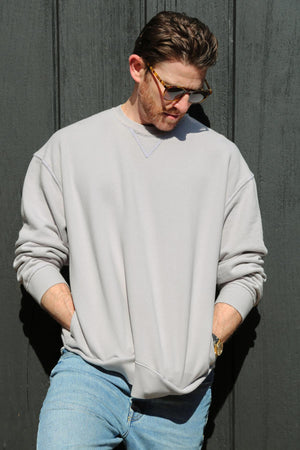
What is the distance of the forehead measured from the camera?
5.13 ft

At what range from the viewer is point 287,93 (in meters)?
1.99

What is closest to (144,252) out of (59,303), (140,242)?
(140,242)

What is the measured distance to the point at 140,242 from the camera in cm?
161

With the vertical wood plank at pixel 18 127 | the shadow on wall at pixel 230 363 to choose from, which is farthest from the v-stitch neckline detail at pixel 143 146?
the shadow on wall at pixel 230 363

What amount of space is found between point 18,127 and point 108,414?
2.95 feet

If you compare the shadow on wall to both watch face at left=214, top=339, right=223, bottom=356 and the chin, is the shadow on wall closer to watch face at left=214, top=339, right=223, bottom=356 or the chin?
watch face at left=214, top=339, right=223, bottom=356

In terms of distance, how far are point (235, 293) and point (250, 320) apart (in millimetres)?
357

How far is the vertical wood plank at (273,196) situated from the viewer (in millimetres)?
1979

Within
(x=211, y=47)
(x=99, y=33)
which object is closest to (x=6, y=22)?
(x=99, y=33)

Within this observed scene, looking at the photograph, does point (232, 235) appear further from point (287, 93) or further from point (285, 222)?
point (287, 93)

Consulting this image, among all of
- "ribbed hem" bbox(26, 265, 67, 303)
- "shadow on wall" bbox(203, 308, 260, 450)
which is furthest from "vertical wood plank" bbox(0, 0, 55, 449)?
"shadow on wall" bbox(203, 308, 260, 450)

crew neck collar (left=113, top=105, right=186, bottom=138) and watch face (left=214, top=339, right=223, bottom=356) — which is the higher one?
crew neck collar (left=113, top=105, right=186, bottom=138)

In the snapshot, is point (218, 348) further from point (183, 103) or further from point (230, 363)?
point (183, 103)

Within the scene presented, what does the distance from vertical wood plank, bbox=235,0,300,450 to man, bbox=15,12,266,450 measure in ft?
0.99
